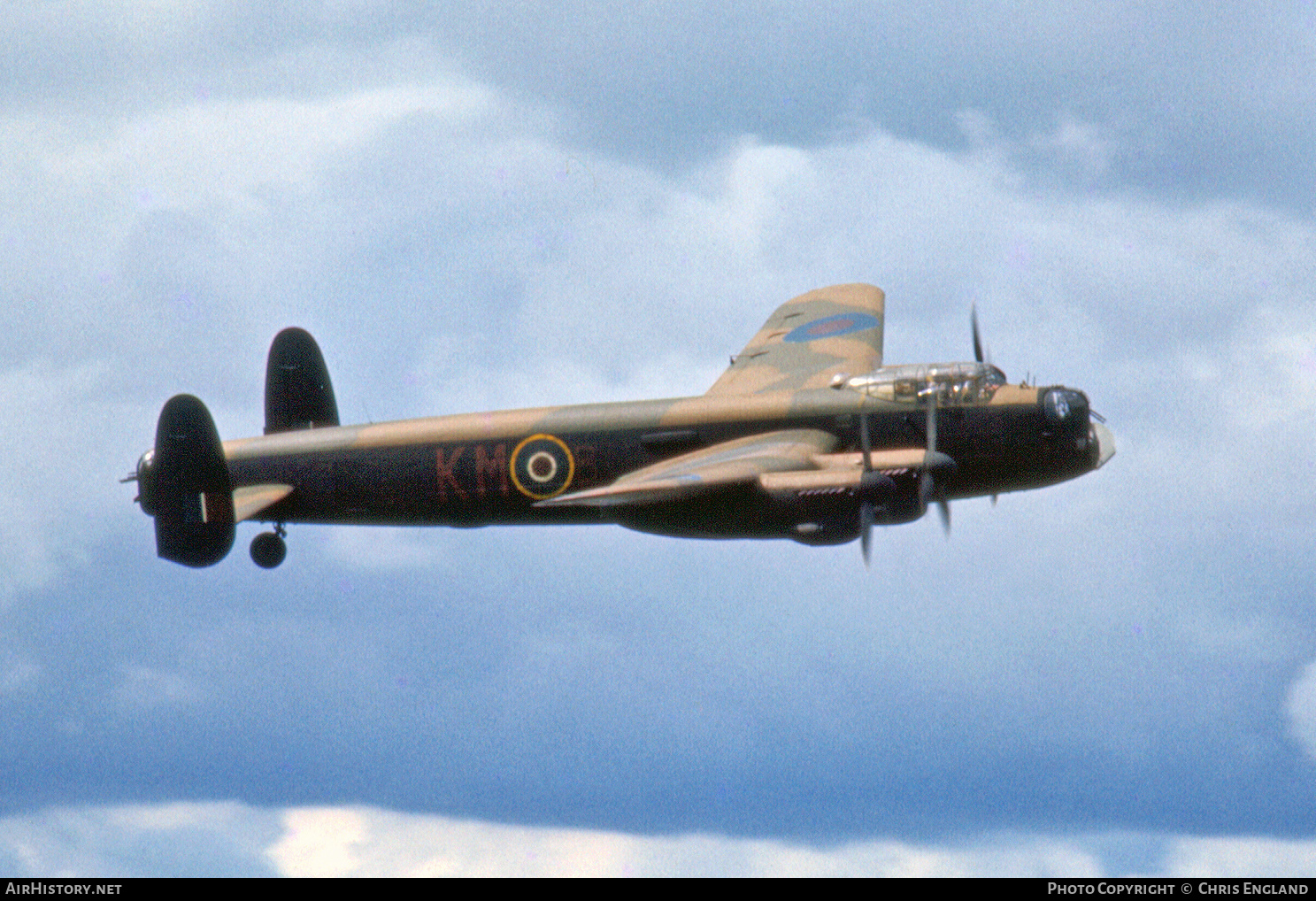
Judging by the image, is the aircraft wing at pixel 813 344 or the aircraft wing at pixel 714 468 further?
the aircraft wing at pixel 813 344

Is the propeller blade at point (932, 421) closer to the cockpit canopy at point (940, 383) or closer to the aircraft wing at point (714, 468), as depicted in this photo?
the cockpit canopy at point (940, 383)

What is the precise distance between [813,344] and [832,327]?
1.07m

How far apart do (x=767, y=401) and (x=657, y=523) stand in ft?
16.3

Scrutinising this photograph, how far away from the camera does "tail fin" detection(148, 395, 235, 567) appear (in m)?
30.5

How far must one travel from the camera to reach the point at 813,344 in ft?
119

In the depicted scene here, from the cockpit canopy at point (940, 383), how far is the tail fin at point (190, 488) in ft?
40.6

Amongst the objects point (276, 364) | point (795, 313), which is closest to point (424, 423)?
point (276, 364)

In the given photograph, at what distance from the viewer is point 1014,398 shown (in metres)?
30.6

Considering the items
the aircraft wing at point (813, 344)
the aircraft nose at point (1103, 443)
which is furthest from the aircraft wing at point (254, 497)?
the aircraft nose at point (1103, 443)

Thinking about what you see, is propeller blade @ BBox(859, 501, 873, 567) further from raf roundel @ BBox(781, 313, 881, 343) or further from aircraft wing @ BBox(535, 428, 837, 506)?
raf roundel @ BBox(781, 313, 881, 343)

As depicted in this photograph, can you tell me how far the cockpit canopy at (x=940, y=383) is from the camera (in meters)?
30.4

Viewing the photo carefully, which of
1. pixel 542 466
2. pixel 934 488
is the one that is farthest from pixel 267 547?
pixel 934 488

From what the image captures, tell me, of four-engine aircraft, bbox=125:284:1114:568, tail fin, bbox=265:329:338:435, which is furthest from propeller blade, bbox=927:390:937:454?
tail fin, bbox=265:329:338:435

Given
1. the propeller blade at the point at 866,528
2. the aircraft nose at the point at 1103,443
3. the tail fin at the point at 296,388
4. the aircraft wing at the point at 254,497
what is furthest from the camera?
the tail fin at the point at 296,388
